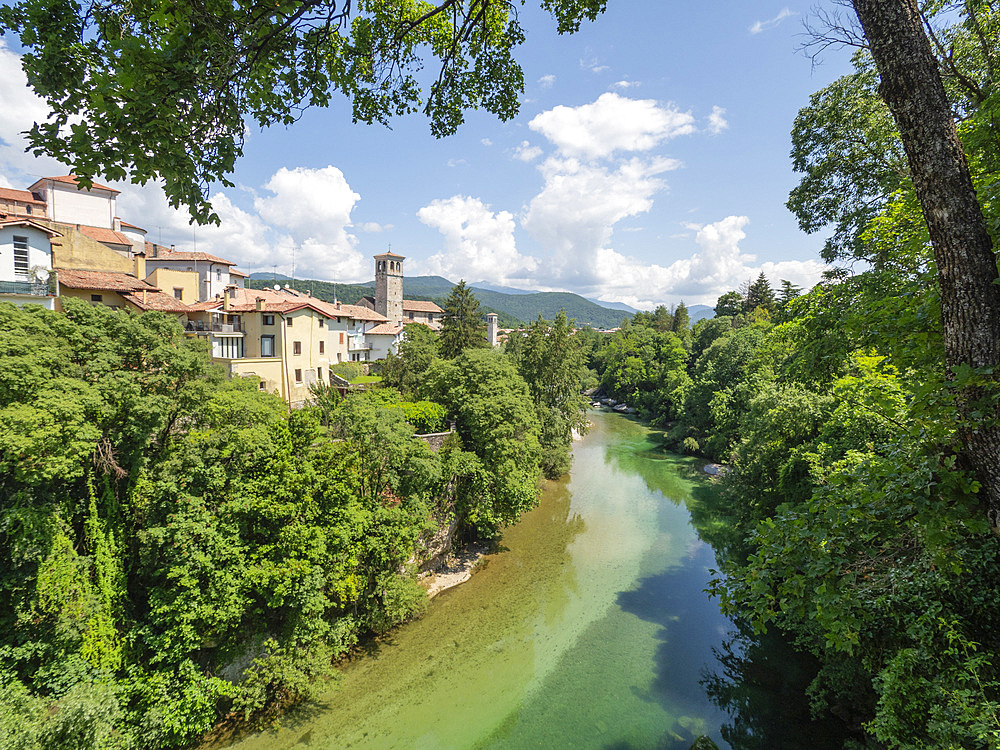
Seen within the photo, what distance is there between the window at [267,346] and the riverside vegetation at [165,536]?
11319mm

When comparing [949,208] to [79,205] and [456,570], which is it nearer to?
[456,570]

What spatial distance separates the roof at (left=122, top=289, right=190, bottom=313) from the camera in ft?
64.1

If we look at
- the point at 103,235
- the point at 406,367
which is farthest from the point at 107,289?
the point at 103,235

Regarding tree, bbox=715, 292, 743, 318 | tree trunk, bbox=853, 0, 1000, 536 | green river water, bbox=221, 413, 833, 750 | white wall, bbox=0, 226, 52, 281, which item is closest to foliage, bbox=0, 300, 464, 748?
green river water, bbox=221, 413, 833, 750

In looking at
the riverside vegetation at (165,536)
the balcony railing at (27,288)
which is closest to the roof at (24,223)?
the balcony railing at (27,288)

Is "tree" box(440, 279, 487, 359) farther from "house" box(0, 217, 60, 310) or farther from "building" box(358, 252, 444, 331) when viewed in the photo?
"house" box(0, 217, 60, 310)

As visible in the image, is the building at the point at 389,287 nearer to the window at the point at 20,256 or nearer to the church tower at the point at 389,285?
the church tower at the point at 389,285

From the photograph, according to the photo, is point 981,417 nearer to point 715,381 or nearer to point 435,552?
point 435,552

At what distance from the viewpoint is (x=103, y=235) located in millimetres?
32000

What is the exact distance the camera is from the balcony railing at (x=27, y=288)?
14.1 meters

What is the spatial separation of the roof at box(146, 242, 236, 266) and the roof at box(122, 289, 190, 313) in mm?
14809

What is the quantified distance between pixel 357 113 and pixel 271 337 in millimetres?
21679

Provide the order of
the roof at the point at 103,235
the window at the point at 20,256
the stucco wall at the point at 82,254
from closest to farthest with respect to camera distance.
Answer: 1. the window at the point at 20,256
2. the stucco wall at the point at 82,254
3. the roof at the point at 103,235

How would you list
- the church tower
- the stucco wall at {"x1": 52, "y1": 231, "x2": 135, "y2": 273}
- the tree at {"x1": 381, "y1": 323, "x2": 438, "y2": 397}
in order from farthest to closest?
1. the church tower
2. the tree at {"x1": 381, "y1": 323, "x2": 438, "y2": 397}
3. the stucco wall at {"x1": 52, "y1": 231, "x2": 135, "y2": 273}
